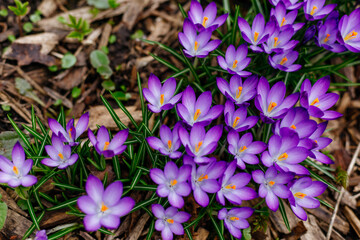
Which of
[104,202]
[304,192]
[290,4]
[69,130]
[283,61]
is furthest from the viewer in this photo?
[290,4]

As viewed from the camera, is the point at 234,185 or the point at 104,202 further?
the point at 234,185

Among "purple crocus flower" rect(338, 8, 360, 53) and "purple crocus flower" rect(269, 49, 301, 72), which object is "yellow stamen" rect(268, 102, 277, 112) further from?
"purple crocus flower" rect(338, 8, 360, 53)

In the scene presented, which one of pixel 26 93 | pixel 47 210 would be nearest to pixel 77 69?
pixel 26 93

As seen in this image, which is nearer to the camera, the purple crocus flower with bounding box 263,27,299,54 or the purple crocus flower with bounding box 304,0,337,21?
the purple crocus flower with bounding box 263,27,299,54

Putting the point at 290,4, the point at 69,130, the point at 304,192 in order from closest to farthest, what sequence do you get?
the point at 69,130
the point at 304,192
the point at 290,4

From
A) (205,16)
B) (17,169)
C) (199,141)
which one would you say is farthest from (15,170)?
(205,16)

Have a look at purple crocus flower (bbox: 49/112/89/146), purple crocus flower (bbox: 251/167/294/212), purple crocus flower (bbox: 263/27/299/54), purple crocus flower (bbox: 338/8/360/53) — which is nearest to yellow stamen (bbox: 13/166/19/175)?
purple crocus flower (bbox: 49/112/89/146)

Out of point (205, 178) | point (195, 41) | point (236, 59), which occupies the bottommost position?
point (205, 178)

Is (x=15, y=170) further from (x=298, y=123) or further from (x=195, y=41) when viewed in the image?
(x=298, y=123)
